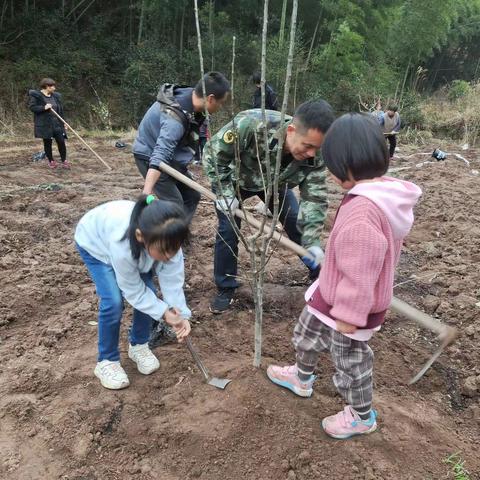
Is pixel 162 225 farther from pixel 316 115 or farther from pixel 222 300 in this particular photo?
pixel 222 300

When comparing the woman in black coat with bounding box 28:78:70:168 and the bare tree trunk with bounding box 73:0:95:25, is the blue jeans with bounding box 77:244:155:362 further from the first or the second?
the bare tree trunk with bounding box 73:0:95:25

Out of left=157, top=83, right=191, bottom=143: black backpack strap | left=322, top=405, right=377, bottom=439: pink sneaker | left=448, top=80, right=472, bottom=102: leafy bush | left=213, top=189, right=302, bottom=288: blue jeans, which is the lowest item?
left=448, top=80, right=472, bottom=102: leafy bush

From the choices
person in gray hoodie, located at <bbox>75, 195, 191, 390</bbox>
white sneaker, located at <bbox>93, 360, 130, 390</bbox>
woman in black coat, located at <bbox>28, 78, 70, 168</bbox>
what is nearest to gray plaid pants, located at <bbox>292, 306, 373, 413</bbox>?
person in gray hoodie, located at <bbox>75, 195, 191, 390</bbox>

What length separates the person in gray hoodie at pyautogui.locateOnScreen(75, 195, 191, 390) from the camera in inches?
81.3

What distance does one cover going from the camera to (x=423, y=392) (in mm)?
2713

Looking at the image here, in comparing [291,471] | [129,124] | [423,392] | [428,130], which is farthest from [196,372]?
[428,130]

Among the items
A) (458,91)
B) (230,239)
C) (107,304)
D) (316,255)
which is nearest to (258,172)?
(230,239)

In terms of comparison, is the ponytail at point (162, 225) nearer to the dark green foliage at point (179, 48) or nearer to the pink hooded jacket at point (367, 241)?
the pink hooded jacket at point (367, 241)

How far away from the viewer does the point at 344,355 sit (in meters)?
1.98

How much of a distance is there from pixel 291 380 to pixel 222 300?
1.10 m

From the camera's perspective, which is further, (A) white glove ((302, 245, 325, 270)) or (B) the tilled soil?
(A) white glove ((302, 245, 325, 270))

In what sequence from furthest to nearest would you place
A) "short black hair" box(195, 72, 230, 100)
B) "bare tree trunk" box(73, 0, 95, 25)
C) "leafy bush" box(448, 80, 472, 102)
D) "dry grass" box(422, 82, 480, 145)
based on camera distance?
"leafy bush" box(448, 80, 472, 102) < "bare tree trunk" box(73, 0, 95, 25) < "dry grass" box(422, 82, 480, 145) < "short black hair" box(195, 72, 230, 100)

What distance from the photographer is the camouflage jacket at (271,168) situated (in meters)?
2.84

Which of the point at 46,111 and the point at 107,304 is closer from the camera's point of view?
the point at 107,304
